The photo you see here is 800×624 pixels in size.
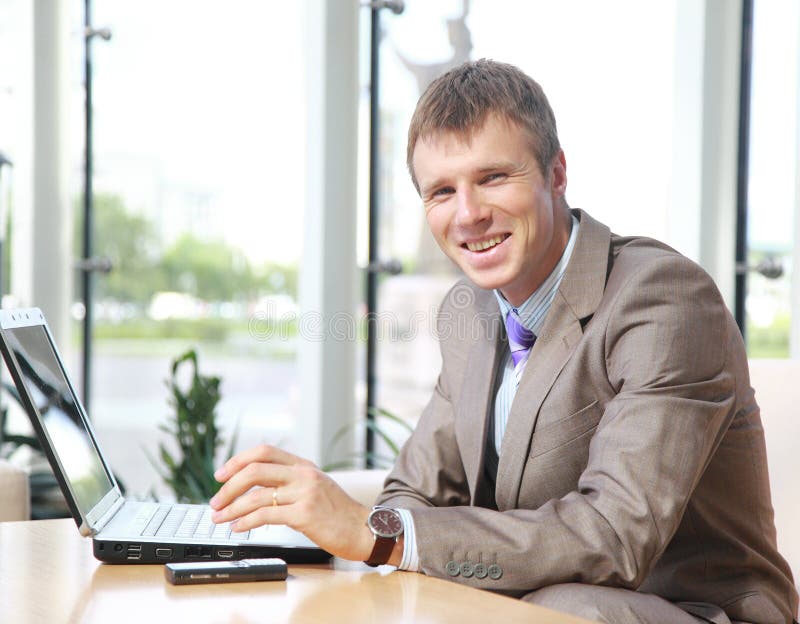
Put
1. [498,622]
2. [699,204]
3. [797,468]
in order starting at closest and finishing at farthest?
[498,622] < [797,468] < [699,204]

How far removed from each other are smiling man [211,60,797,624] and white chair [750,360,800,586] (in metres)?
0.30

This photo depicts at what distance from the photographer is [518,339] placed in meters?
1.62

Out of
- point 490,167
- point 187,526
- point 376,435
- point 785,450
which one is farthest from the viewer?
point 376,435

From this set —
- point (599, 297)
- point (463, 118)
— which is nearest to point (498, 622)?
point (599, 297)

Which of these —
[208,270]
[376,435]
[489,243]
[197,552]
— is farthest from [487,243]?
[208,270]

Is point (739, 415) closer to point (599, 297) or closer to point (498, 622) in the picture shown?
point (599, 297)

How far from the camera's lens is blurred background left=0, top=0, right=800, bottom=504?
2.97 meters

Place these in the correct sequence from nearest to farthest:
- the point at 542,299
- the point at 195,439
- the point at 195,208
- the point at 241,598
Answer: the point at 241,598, the point at 542,299, the point at 195,439, the point at 195,208

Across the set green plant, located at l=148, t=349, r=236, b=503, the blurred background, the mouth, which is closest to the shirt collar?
the mouth

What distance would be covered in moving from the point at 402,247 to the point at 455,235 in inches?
68.9

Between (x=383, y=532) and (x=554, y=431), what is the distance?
1.13ft

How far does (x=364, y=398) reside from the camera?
336cm

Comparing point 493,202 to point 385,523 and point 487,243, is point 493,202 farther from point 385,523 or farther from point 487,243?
point 385,523

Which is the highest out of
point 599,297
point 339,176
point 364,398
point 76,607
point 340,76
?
point 340,76
